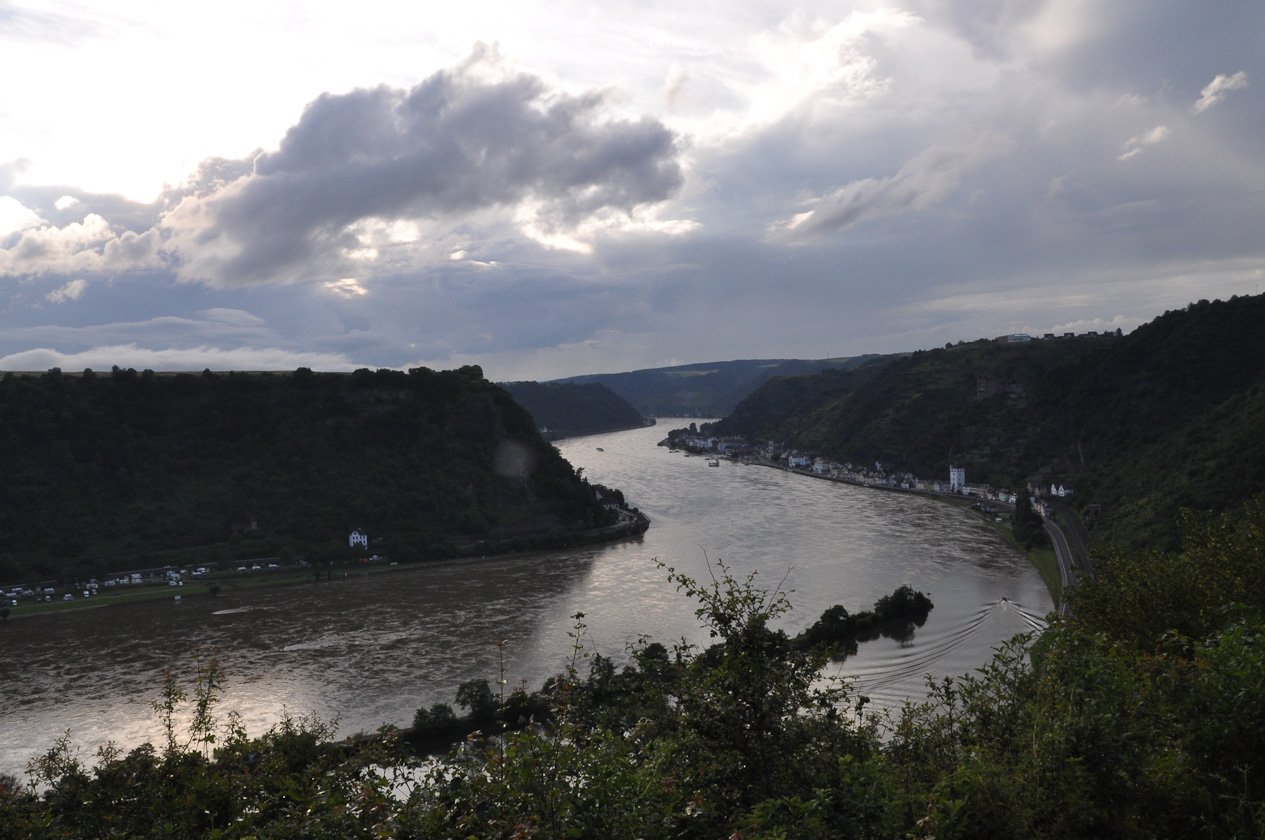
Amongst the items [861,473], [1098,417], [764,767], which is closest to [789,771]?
[764,767]

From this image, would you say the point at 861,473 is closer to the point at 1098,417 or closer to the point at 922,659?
the point at 1098,417

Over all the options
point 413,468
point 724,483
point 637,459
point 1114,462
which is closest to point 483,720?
point 413,468

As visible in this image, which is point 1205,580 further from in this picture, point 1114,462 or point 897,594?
point 1114,462

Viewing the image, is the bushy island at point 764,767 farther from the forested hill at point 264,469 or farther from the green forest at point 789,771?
the forested hill at point 264,469

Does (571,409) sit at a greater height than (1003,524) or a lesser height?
greater

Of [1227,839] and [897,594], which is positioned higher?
[1227,839]
